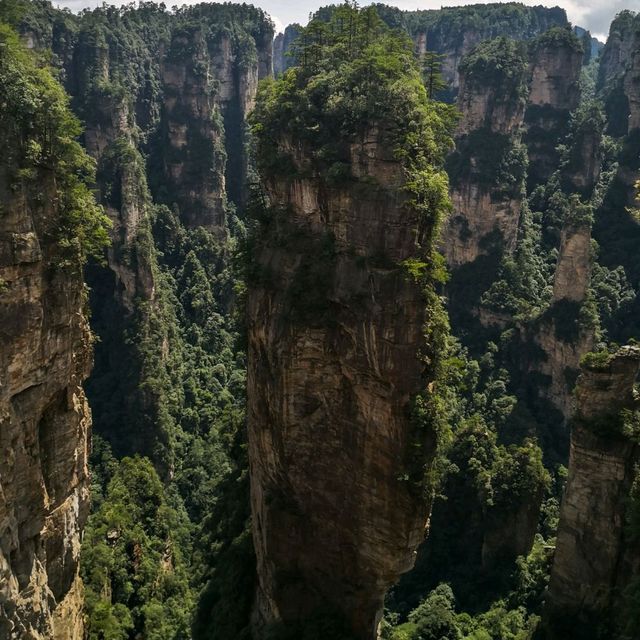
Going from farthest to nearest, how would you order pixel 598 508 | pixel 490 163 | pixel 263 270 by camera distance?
pixel 490 163 < pixel 598 508 < pixel 263 270

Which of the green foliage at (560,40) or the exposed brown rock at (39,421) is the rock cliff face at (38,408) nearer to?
the exposed brown rock at (39,421)

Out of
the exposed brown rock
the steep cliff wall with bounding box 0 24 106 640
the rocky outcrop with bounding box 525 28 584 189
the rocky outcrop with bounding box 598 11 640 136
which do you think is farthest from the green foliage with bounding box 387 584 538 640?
the rocky outcrop with bounding box 525 28 584 189

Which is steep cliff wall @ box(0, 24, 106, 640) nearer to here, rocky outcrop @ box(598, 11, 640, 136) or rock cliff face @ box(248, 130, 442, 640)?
rock cliff face @ box(248, 130, 442, 640)

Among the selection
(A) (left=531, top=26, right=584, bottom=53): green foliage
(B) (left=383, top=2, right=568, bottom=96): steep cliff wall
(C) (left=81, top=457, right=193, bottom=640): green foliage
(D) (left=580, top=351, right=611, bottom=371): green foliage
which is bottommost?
(C) (left=81, top=457, right=193, bottom=640): green foliage

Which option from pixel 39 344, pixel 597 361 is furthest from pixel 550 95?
pixel 39 344

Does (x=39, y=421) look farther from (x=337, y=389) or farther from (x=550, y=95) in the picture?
(x=550, y=95)
